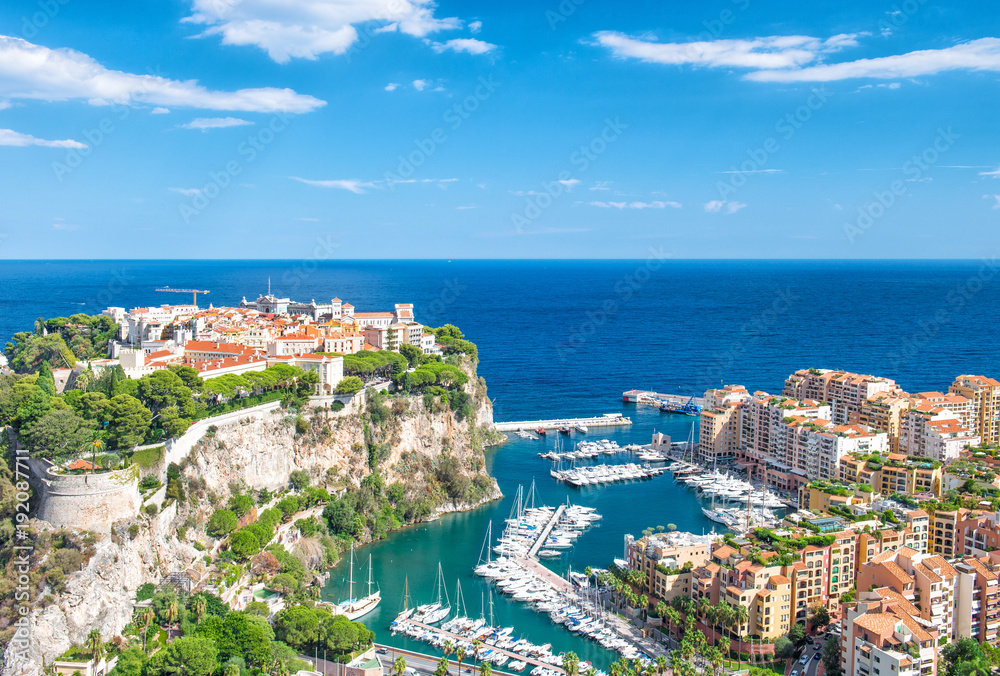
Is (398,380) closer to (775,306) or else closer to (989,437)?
(989,437)

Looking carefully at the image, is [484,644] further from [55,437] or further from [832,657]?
[55,437]

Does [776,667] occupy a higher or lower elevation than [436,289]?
lower

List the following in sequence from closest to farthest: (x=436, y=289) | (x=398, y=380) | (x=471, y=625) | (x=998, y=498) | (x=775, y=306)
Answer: (x=471, y=625) < (x=998, y=498) < (x=398, y=380) < (x=775, y=306) < (x=436, y=289)

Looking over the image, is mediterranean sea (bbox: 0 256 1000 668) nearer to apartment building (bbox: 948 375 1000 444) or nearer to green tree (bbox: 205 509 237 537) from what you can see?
green tree (bbox: 205 509 237 537)

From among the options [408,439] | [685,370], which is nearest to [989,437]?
[685,370]

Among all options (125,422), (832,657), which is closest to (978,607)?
(832,657)

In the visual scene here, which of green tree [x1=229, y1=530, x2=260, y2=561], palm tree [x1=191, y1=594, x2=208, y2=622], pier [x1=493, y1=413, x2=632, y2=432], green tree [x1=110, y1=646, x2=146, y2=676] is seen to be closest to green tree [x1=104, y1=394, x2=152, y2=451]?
green tree [x1=229, y1=530, x2=260, y2=561]
